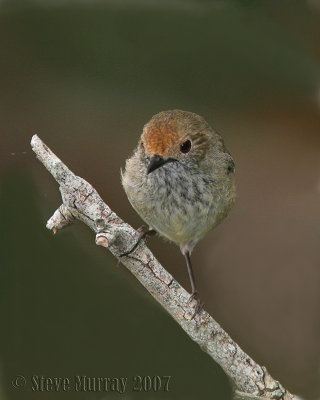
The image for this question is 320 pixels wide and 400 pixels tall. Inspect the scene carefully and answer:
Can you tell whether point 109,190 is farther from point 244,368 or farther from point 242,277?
point 244,368

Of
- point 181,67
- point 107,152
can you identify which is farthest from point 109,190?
point 181,67

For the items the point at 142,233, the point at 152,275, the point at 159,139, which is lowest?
the point at 152,275

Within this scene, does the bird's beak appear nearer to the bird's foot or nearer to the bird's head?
the bird's head

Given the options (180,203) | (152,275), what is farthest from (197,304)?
(180,203)

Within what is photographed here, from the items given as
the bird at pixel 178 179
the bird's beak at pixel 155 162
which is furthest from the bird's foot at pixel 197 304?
the bird's beak at pixel 155 162

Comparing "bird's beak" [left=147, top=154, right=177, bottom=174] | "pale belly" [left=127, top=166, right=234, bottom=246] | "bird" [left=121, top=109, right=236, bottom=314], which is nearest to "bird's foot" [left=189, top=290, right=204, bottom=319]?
"bird" [left=121, top=109, right=236, bottom=314]

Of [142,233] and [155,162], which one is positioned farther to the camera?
[142,233]

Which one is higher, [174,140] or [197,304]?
[174,140]

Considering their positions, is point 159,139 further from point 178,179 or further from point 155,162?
point 178,179

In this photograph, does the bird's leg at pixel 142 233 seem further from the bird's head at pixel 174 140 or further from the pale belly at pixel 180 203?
the bird's head at pixel 174 140
